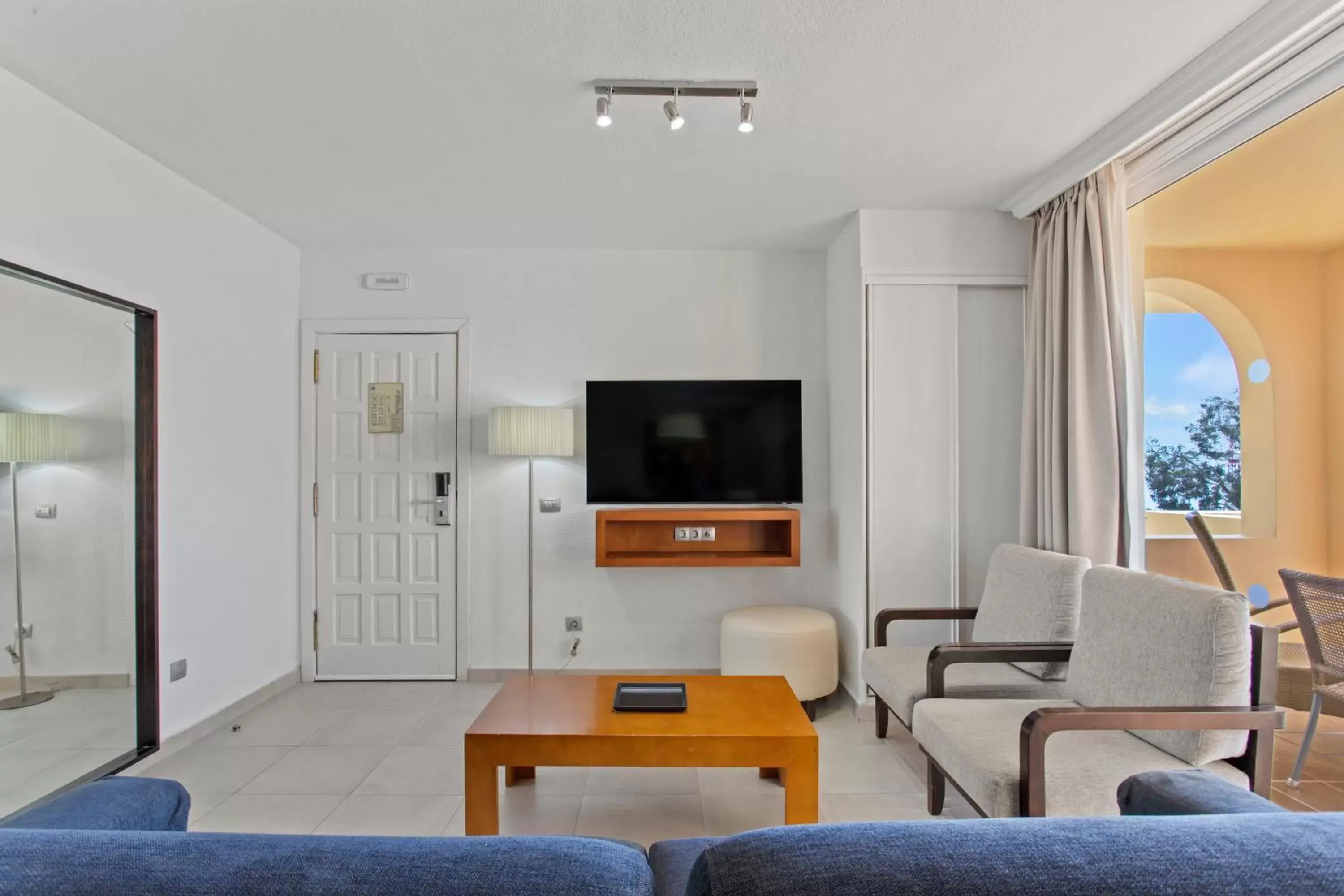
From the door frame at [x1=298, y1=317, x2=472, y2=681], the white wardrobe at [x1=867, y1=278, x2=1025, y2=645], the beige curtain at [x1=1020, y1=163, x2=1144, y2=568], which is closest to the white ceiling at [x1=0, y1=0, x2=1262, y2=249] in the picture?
the beige curtain at [x1=1020, y1=163, x2=1144, y2=568]

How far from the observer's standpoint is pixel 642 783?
296 centimetres

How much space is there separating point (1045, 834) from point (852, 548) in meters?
3.11

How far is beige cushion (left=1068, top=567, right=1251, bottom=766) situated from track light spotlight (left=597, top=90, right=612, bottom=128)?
7.76 feet

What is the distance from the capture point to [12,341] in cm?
246

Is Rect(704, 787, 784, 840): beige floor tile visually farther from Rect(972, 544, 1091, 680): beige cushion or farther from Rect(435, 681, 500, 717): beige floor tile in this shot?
Rect(435, 681, 500, 717): beige floor tile

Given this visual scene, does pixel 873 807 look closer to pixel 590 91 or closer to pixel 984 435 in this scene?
pixel 984 435

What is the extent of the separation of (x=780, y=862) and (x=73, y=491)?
309cm

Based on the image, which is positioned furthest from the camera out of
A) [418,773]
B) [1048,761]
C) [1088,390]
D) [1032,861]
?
[1088,390]

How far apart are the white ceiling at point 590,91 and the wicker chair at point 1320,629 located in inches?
68.1

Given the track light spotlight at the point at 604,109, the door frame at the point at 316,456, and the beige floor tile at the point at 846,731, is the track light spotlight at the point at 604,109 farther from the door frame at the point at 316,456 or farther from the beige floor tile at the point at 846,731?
the beige floor tile at the point at 846,731

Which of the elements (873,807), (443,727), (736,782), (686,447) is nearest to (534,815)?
(736,782)

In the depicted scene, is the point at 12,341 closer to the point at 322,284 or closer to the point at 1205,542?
the point at 322,284

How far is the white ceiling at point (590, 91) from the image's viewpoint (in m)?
2.12

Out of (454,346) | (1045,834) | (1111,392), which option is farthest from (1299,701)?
(454,346)
